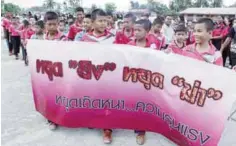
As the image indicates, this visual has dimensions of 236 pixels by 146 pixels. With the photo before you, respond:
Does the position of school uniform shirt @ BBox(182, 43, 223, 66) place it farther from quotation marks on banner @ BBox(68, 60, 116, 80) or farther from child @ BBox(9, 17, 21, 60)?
child @ BBox(9, 17, 21, 60)

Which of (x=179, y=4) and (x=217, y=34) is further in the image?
(x=179, y=4)

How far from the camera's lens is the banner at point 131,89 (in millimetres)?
2898

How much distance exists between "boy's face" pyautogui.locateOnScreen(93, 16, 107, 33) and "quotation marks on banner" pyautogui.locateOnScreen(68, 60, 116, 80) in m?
0.54

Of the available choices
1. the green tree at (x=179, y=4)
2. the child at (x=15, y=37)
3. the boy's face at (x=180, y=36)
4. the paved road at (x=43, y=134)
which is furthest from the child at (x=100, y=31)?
the green tree at (x=179, y=4)

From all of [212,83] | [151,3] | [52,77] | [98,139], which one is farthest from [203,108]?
[151,3]

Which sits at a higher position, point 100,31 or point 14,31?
point 100,31

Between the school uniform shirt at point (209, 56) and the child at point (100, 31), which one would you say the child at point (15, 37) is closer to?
the child at point (100, 31)

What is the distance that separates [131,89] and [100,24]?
0.92m

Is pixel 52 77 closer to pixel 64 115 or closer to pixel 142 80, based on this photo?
pixel 64 115

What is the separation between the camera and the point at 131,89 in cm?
334

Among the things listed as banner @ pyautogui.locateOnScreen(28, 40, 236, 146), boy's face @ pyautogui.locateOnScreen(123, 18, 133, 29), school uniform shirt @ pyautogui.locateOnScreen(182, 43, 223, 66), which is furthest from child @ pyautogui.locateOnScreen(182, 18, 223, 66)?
boy's face @ pyautogui.locateOnScreen(123, 18, 133, 29)

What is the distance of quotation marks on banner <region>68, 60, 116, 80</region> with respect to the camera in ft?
11.1

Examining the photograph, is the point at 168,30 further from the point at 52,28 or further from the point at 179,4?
the point at 179,4

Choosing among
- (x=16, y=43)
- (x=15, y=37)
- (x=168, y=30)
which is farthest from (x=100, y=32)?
(x=15, y=37)
